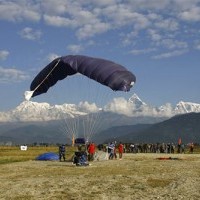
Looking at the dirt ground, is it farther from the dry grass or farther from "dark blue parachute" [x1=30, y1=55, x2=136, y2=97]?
"dark blue parachute" [x1=30, y1=55, x2=136, y2=97]

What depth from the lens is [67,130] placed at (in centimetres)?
3797

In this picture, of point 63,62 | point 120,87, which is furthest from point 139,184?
point 63,62

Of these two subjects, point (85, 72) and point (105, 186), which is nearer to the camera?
point (105, 186)

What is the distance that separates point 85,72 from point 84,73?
4.7 inches

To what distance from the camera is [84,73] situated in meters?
32.9

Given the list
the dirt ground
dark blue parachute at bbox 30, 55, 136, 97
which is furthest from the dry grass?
dark blue parachute at bbox 30, 55, 136, 97

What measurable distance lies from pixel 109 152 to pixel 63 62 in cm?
1270

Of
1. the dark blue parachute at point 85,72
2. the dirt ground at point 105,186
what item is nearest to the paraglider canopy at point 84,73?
the dark blue parachute at point 85,72

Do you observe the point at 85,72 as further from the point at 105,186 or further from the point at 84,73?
the point at 105,186

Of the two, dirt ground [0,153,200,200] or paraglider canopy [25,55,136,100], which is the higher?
paraglider canopy [25,55,136,100]

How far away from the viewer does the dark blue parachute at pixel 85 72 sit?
30.8 m

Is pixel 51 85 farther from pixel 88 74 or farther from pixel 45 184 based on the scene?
pixel 45 184

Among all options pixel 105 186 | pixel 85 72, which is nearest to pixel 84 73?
pixel 85 72

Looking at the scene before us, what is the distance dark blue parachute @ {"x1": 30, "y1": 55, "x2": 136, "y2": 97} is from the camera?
3075 cm
